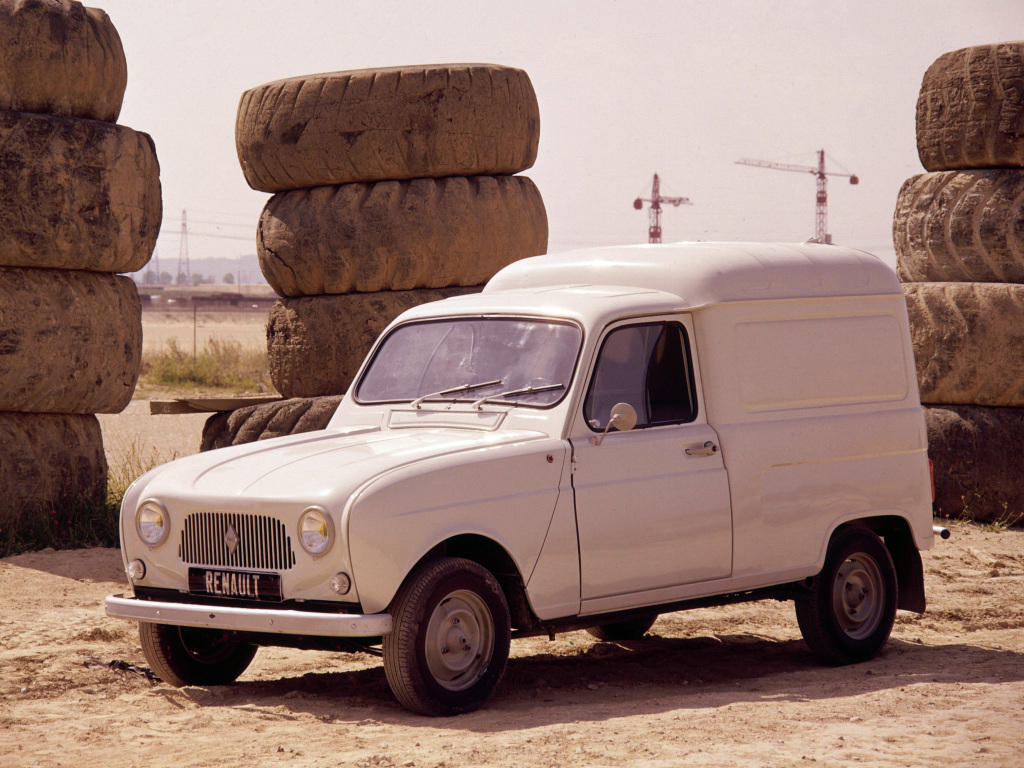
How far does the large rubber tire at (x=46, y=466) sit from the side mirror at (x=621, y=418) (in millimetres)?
5314

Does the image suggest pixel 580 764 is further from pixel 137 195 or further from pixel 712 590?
pixel 137 195

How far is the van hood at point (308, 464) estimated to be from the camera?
564 cm

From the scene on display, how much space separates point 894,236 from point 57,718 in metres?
8.91

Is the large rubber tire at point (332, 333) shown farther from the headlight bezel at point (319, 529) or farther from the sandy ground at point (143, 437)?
the headlight bezel at point (319, 529)

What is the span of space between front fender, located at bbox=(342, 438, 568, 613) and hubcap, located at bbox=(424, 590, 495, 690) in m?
0.25

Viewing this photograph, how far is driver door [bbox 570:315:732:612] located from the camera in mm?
6164

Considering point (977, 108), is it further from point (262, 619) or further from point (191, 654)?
point (262, 619)

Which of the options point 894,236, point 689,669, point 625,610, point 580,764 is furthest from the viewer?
point 894,236

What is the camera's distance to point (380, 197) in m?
11.1

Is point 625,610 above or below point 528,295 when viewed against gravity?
below

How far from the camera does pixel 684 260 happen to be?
6.85 metres

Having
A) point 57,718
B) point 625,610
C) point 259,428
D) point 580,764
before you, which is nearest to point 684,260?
point 625,610

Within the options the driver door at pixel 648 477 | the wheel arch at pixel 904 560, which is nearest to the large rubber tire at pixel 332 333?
the wheel arch at pixel 904 560

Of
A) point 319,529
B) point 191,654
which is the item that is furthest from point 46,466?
point 319,529
